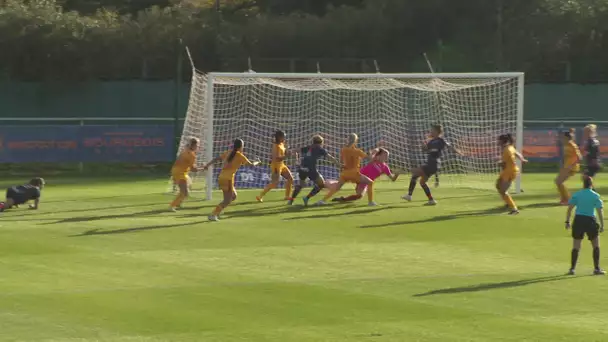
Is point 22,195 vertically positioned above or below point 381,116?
below

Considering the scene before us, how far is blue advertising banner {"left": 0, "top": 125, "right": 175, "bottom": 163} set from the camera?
36.1m

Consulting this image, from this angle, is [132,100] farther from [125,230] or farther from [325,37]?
[125,230]

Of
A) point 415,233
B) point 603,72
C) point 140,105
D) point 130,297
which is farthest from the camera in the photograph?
point 603,72

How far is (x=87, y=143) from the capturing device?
36.9m

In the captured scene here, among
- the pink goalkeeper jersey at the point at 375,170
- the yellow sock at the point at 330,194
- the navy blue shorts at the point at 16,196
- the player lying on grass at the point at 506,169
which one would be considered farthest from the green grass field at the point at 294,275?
the pink goalkeeper jersey at the point at 375,170

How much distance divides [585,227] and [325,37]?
33.2m

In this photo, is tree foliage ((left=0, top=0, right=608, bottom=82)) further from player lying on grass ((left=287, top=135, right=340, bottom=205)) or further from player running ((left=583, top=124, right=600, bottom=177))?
player lying on grass ((left=287, top=135, right=340, bottom=205))

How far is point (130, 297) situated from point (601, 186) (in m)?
19.9

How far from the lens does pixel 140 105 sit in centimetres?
4462

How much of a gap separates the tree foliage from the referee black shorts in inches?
1210

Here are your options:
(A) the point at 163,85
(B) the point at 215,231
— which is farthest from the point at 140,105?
(B) the point at 215,231

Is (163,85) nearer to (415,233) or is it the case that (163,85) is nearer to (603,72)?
(603,72)

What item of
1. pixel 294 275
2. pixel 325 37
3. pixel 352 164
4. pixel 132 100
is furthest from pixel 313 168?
pixel 325 37

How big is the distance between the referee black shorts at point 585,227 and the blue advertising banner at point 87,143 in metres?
22.6
